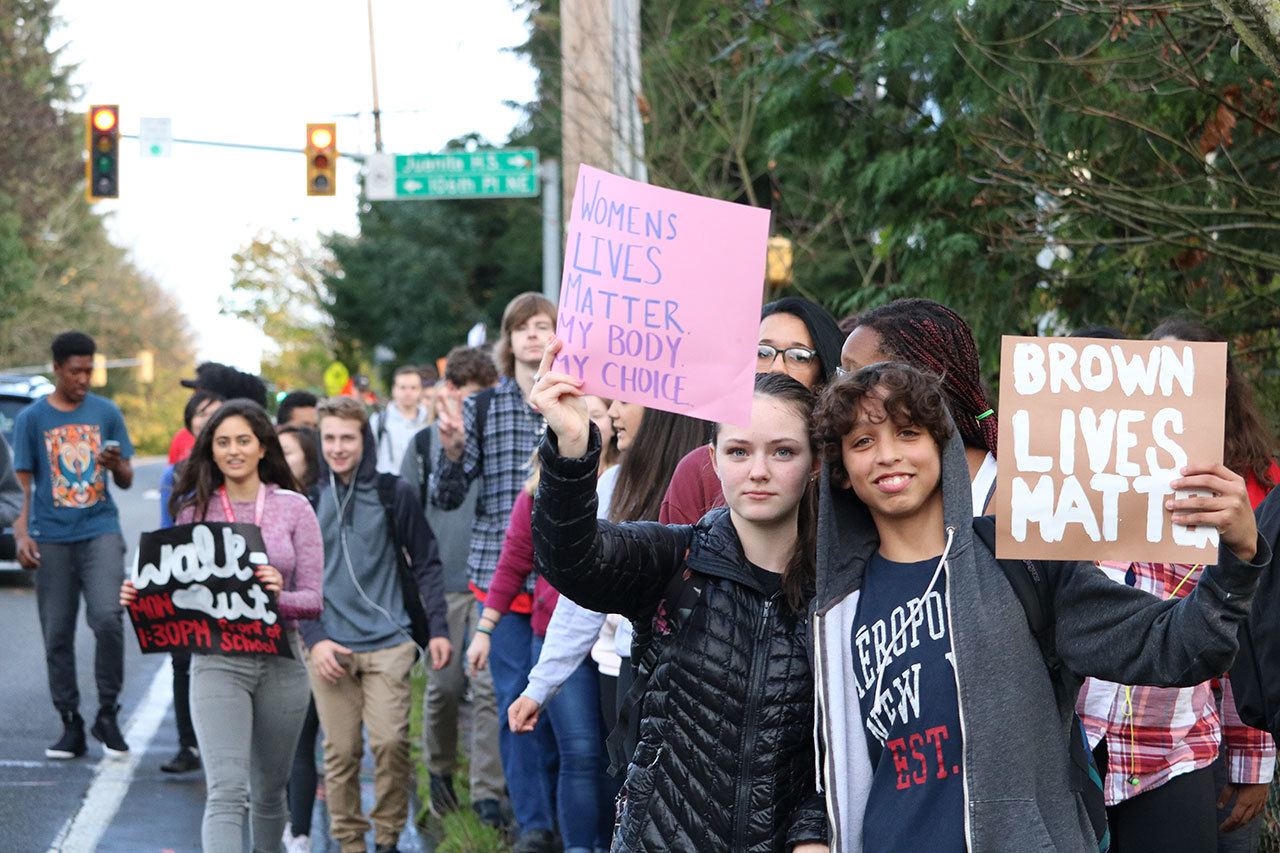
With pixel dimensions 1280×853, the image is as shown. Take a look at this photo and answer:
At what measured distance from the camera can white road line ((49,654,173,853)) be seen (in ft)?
24.7

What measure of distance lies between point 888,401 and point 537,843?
4.05 metres

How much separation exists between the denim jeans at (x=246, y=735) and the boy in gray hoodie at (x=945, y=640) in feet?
11.0

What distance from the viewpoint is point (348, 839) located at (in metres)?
7.32

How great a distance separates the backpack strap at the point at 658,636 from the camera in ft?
12.1

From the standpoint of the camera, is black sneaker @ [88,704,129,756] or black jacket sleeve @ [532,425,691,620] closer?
black jacket sleeve @ [532,425,691,620]

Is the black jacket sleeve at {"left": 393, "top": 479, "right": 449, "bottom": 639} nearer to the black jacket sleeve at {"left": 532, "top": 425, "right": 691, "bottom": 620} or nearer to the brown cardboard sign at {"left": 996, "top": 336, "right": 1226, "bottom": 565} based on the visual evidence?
the black jacket sleeve at {"left": 532, "top": 425, "right": 691, "bottom": 620}

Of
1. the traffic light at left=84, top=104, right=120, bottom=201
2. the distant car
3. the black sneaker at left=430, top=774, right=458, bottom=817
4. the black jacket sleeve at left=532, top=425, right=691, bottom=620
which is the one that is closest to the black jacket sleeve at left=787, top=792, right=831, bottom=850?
the black jacket sleeve at left=532, top=425, right=691, bottom=620

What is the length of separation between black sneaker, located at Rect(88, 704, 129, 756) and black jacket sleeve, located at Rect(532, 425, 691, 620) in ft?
21.3

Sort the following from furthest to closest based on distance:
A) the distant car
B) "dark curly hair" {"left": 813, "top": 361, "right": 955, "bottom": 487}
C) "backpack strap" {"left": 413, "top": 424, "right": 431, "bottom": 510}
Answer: the distant car, "backpack strap" {"left": 413, "top": 424, "right": 431, "bottom": 510}, "dark curly hair" {"left": 813, "top": 361, "right": 955, "bottom": 487}

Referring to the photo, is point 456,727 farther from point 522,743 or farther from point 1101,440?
point 1101,440

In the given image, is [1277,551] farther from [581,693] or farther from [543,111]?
[543,111]

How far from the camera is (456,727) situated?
8352mm

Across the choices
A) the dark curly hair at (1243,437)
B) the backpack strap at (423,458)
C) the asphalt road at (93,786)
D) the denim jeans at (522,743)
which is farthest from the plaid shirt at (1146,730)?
the backpack strap at (423,458)

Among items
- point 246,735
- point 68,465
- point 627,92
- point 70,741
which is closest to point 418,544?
point 246,735
